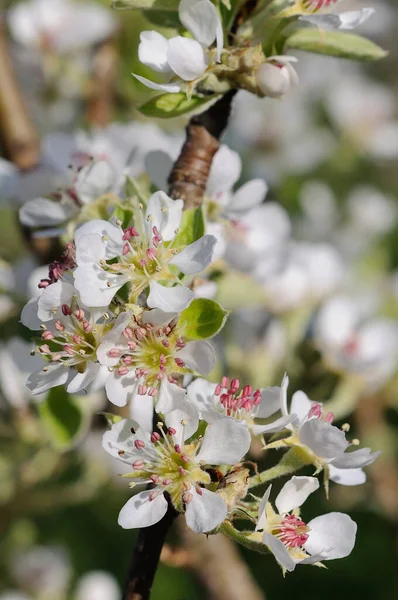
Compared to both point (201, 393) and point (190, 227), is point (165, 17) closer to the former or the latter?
point (190, 227)

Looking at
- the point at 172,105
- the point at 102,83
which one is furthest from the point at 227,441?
the point at 102,83

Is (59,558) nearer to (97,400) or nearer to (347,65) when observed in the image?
(97,400)

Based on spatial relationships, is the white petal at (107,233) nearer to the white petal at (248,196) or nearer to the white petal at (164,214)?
the white petal at (164,214)

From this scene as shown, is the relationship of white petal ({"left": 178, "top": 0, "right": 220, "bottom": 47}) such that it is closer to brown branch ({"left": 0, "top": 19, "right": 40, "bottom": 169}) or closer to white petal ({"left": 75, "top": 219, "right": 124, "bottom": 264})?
white petal ({"left": 75, "top": 219, "right": 124, "bottom": 264})

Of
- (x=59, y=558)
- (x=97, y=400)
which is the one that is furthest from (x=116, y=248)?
(x=59, y=558)

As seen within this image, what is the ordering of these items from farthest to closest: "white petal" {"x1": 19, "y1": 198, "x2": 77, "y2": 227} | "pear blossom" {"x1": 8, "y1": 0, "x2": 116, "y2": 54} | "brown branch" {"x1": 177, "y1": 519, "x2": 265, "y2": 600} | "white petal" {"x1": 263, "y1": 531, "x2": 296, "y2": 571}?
"pear blossom" {"x1": 8, "y1": 0, "x2": 116, "y2": 54} → "brown branch" {"x1": 177, "y1": 519, "x2": 265, "y2": 600} → "white petal" {"x1": 19, "y1": 198, "x2": 77, "y2": 227} → "white petal" {"x1": 263, "y1": 531, "x2": 296, "y2": 571}

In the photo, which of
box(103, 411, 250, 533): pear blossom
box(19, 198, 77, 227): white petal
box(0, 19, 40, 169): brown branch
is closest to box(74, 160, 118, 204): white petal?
box(19, 198, 77, 227): white petal
